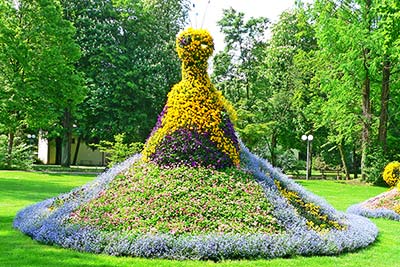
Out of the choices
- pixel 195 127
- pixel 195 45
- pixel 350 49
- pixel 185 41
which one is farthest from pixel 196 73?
pixel 350 49

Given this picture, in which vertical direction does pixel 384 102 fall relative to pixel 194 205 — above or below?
above

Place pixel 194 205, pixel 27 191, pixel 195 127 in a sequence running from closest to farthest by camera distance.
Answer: pixel 194 205 < pixel 195 127 < pixel 27 191

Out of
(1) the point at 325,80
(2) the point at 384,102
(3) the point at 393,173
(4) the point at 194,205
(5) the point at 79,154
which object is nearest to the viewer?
(4) the point at 194,205

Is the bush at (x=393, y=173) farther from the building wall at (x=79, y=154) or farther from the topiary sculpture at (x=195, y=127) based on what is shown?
the building wall at (x=79, y=154)

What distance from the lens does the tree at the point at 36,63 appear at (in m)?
30.7

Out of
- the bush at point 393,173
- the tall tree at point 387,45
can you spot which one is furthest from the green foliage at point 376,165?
the bush at point 393,173

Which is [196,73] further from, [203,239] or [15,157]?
[15,157]

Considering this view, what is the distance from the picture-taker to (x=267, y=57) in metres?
43.0

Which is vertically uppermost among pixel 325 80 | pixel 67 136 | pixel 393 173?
pixel 325 80

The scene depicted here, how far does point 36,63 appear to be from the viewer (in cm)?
3155

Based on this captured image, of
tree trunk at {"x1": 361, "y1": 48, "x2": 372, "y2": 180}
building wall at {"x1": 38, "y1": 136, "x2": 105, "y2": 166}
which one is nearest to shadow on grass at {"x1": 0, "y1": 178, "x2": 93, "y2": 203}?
tree trunk at {"x1": 361, "y1": 48, "x2": 372, "y2": 180}

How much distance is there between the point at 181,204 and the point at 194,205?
9.4 inches

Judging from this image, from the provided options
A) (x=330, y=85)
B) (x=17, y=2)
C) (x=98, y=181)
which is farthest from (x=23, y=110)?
(x=98, y=181)

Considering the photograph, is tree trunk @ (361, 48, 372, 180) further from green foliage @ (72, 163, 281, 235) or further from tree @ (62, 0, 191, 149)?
green foliage @ (72, 163, 281, 235)
